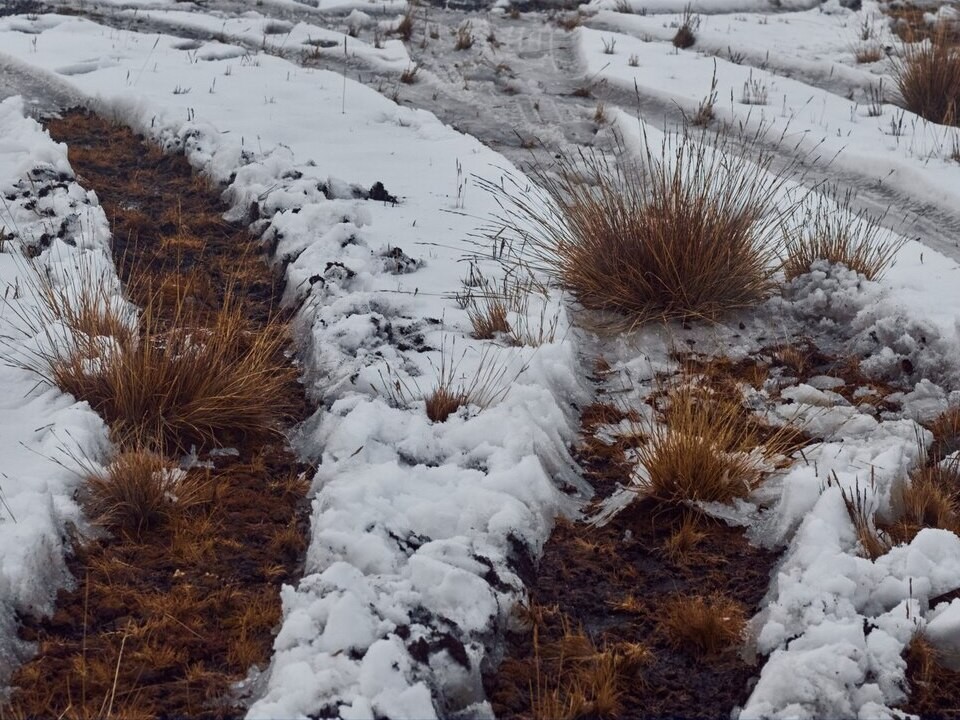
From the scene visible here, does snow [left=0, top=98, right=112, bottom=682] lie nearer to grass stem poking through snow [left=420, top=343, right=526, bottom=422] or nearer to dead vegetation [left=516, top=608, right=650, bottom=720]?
grass stem poking through snow [left=420, top=343, right=526, bottom=422]

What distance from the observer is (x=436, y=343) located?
4.17 metres

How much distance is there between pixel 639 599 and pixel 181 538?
1.48 m

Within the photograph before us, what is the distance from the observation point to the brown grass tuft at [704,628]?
8.86 ft

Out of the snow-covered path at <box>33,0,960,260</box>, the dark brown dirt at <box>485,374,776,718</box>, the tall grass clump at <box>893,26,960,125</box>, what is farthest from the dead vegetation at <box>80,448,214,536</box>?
the tall grass clump at <box>893,26,960,125</box>

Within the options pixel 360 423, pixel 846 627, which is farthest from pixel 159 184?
pixel 846 627

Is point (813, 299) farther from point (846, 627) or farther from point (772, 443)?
point (846, 627)

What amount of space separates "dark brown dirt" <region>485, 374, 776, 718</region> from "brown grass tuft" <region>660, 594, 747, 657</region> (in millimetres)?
14

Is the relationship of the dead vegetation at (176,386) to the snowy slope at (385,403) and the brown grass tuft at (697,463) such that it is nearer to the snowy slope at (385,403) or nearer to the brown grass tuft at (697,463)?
the snowy slope at (385,403)

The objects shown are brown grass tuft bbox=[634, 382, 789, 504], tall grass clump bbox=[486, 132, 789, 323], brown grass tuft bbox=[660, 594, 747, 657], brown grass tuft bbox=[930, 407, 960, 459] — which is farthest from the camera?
tall grass clump bbox=[486, 132, 789, 323]

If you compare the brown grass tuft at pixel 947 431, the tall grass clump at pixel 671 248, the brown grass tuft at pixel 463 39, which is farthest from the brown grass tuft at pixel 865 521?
the brown grass tuft at pixel 463 39

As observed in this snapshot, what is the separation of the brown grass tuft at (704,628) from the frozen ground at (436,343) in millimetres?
81

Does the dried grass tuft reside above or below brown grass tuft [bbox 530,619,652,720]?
above

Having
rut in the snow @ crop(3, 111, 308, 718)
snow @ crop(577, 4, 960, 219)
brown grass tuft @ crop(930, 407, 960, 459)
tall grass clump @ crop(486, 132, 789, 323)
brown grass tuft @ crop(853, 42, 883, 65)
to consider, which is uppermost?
brown grass tuft @ crop(853, 42, 883, 65)

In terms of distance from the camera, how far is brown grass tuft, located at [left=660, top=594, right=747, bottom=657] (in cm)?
270
